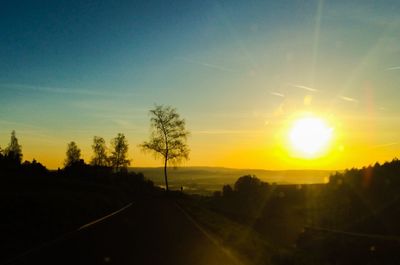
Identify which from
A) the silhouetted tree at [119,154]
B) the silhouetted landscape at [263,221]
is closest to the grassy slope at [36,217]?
the silhouetted landscape at [263,221]

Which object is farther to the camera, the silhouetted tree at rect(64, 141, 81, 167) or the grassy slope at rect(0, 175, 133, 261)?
the silhouetted tree at rect(64, 141, 81, 167)

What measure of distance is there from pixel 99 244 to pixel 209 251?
371 cm

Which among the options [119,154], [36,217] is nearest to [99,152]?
[119,154]

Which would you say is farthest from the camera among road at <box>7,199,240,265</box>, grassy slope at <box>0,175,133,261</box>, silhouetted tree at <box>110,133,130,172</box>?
silhouetted tree at <box>110,133,130,172</box>

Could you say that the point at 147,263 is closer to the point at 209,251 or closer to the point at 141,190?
the point at 209,251

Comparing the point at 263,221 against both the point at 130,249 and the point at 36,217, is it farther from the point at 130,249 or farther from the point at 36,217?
the point at 130,249

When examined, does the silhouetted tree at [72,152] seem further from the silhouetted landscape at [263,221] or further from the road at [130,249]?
the road at [130,249]

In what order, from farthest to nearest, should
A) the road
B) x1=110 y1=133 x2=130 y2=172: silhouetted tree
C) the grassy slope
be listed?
x1=110 y1=133 x2=130 y2=172: silhouetted tree < the grassy slope < the road

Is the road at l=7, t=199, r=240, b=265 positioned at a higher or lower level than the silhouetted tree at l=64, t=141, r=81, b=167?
lower

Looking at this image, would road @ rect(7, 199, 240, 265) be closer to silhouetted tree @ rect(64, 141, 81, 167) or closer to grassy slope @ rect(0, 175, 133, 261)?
grassy slope @ rect(0, 175, 133, 261)

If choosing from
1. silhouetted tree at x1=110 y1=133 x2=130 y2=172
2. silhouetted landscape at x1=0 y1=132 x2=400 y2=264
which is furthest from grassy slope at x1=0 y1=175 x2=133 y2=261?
silhouetted tree at x1=110 y1=133 x2=130 y2=172

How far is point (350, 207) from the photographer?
130ft

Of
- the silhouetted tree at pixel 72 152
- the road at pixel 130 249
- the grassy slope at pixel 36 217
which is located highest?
the silhouetted tree at pixel 72 152

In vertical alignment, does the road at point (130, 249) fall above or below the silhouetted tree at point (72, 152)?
below
